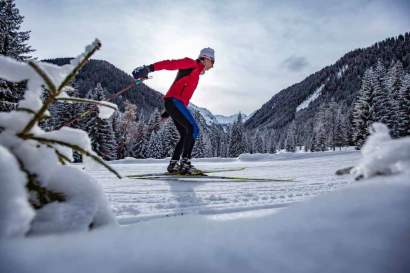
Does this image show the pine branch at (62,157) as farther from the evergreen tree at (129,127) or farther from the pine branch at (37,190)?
the evergreen tree at (129,127)

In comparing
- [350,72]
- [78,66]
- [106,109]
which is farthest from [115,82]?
[78,66]

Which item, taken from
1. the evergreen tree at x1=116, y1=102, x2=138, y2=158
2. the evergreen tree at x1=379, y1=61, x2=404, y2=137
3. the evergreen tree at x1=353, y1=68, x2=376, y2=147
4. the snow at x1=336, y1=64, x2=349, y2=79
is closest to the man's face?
the evergreen tree at x1=379, y1=61, x2=404, y2=137

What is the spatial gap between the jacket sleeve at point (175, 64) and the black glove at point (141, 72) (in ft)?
0.42

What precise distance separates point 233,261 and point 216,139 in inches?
3765

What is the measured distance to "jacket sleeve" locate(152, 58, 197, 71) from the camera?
5.18m

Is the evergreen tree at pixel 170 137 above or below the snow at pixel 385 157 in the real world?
above

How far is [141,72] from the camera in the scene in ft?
16.6

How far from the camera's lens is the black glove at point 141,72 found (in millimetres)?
5016

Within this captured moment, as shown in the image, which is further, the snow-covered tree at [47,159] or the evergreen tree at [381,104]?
the evergreen tree at [381,104]

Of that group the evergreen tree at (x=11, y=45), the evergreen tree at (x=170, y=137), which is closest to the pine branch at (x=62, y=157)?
the evergreen tree at (x=11, y=45)

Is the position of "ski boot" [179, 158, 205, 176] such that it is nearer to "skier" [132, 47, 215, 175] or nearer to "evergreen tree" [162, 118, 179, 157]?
"skier" [132, 47, 215, 175]

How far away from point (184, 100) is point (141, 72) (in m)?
0.94

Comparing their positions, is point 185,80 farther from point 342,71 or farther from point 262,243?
point 342,71

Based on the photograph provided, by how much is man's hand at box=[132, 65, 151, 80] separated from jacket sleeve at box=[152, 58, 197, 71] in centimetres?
15
